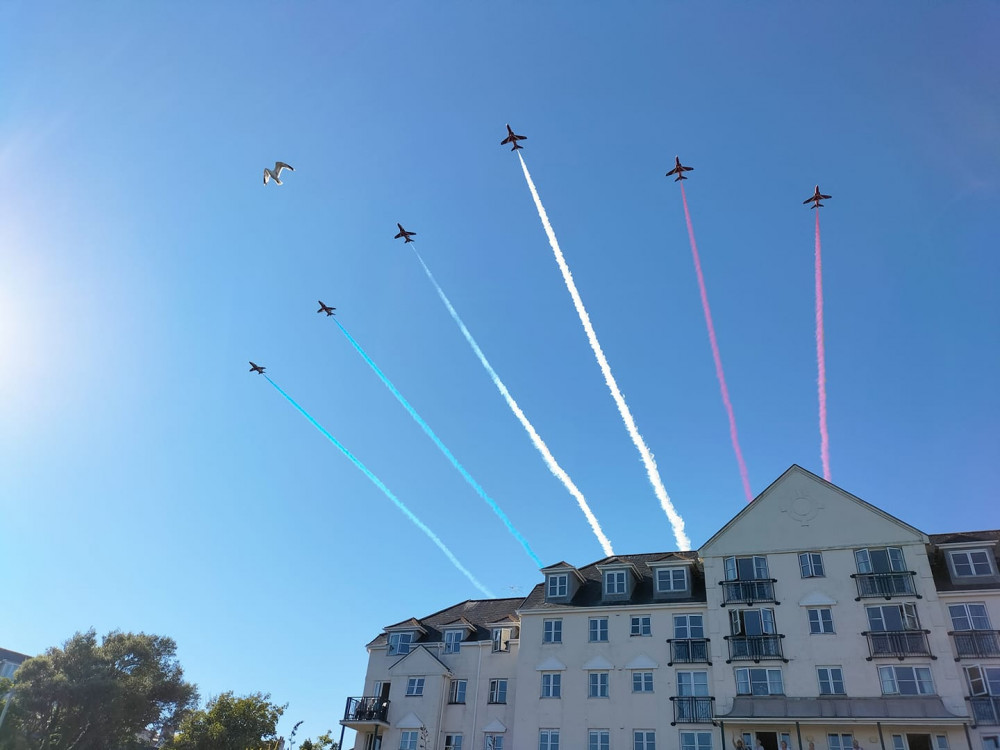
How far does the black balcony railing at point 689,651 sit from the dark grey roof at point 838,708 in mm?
2708

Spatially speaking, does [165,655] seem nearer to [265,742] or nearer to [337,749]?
[265,742]

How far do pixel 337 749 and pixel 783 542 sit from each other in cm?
2931

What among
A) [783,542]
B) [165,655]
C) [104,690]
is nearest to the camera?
[783,542]

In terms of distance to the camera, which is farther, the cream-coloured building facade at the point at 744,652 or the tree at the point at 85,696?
the tree at the point at 85,696

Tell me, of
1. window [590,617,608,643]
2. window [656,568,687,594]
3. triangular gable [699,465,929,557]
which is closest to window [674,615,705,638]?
window [656,568,687,594]

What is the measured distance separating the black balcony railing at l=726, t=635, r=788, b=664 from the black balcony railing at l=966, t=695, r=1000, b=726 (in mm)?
7849

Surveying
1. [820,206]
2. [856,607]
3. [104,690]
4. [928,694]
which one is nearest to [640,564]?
[856,607]

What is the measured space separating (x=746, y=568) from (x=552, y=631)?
11.9 m

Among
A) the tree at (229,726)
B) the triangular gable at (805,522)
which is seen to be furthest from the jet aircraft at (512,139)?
the tree at (229,726)

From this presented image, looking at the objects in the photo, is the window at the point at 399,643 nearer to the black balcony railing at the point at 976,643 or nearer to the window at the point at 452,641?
the window at the point at 452,641

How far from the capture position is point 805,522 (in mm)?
36844

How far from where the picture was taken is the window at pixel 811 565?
3531 centimetres

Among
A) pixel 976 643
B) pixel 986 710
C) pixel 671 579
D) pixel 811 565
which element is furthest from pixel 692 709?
pixel 976 643

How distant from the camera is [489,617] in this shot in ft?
150
